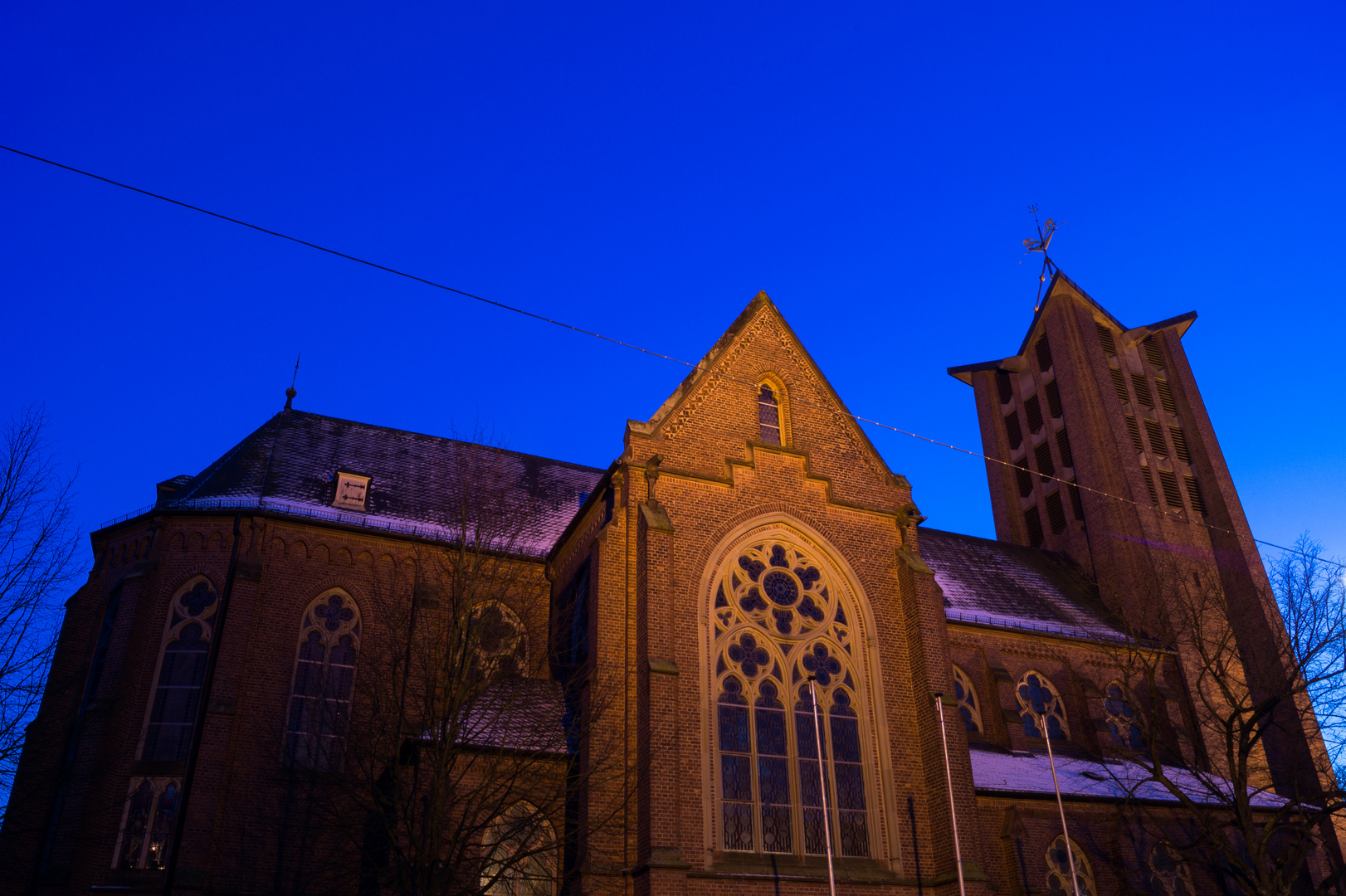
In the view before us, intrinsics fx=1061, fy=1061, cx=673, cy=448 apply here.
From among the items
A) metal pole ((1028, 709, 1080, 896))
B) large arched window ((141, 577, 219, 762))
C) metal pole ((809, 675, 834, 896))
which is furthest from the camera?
large arched window ((141, 577, 219, 762))

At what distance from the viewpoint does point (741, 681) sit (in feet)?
69.6

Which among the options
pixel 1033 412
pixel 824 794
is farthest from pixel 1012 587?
pixel 824 794

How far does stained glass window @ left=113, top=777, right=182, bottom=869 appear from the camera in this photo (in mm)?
20828

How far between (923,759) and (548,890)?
312 inches

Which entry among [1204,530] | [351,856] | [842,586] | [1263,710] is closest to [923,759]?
[842,586]

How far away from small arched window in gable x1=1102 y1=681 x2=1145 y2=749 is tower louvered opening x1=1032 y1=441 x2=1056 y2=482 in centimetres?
1175

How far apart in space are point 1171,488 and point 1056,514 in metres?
4.20

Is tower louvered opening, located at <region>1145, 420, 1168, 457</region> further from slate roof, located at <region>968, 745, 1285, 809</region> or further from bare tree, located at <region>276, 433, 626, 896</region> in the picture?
bare tree, located at <region>276, 433, 626, 896</region>

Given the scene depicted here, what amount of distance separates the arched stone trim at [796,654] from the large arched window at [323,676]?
7.78 meters

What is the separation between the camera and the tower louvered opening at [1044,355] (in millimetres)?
44562

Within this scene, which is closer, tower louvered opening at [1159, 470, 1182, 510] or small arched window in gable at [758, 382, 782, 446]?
small arched window in gable at [758, 382, 782, 446]

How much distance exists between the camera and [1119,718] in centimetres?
3147

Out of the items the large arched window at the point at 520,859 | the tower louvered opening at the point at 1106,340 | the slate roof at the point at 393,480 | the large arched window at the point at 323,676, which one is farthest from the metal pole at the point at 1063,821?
the tower louvered opening at the point at 1106,340

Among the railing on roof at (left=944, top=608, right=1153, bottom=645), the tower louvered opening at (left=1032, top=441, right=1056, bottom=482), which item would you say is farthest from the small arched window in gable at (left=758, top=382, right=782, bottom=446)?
the tower louvered opening at (left=1032, top=441, right=1056, bottom=482)
